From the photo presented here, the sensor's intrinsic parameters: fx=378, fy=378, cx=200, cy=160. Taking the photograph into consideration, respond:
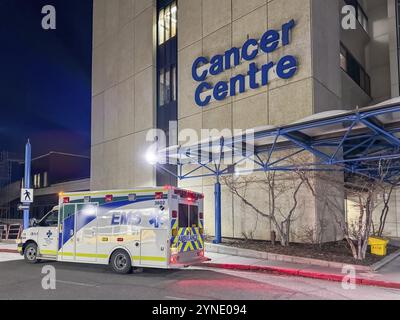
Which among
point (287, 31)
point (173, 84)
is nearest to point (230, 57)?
point (287, 31)

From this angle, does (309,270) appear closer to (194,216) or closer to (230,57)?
(194,216)

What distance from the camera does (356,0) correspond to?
24.1 metres

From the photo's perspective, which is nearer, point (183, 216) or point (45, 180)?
point (183, 216)

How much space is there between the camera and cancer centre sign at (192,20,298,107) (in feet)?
53.6

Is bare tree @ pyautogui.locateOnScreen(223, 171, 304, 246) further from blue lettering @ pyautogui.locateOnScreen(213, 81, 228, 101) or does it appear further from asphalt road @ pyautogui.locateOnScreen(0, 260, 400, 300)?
asphalt road @ pyautogui.locateOnScreen(0, 260, 400, 300)

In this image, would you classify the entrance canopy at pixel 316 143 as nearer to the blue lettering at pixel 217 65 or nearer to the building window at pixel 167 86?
the blue lettering at pixel 217 65

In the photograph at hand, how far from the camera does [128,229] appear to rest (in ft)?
36.4

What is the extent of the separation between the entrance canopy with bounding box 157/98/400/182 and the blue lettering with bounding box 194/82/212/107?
11.2ft

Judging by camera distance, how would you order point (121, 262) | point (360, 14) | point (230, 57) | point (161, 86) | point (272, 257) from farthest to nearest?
1. point (360, 14)
2. point (161, 86)
3. point (230, 57)
4. point (272, 257)
5. point (121, 262)

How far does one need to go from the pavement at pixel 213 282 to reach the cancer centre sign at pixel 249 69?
27.7ft

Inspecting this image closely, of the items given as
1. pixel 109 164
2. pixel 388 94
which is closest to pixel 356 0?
pixel 388 94

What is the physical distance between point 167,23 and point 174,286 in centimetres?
1857

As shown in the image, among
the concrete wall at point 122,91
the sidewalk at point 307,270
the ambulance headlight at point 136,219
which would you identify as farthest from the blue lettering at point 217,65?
the ambulance headlight at point 136,219

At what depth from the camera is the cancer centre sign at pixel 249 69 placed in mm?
16344
